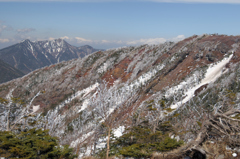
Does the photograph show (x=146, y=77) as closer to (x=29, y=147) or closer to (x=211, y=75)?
(x=211, y=75)

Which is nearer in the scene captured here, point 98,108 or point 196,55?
point 98,108

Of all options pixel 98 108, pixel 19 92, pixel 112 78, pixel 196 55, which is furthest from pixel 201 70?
pixel 19 92

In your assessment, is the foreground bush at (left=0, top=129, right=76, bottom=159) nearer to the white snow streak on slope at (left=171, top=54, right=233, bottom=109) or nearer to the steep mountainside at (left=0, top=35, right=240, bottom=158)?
the steep mountainside at (left=0, top=35, right=240, bottom=158)

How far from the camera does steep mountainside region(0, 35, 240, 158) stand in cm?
1185

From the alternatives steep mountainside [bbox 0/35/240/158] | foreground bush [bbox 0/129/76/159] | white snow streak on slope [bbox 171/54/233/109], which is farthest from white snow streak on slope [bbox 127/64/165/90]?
foreground bush [bbox 0/129/76/159]

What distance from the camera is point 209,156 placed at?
5.29m

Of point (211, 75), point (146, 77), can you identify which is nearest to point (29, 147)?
point (211, 75)

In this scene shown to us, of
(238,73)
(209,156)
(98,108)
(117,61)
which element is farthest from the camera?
(117,61)

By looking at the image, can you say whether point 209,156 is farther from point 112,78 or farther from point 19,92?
point 19,92

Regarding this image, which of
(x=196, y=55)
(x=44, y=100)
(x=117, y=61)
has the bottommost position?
(x=44, y=100)

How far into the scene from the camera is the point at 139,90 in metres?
41.2

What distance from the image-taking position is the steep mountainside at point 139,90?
38.9 ft

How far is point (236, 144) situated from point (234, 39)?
46.0 m

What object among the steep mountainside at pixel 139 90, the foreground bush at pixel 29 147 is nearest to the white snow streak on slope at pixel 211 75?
the steep mountainside at pixel 139 90
